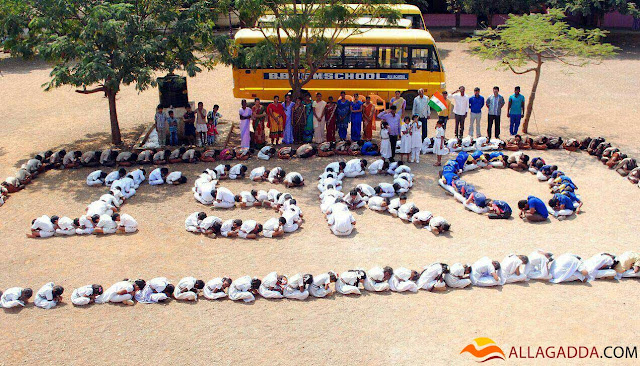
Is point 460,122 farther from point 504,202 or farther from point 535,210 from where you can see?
point 535,210

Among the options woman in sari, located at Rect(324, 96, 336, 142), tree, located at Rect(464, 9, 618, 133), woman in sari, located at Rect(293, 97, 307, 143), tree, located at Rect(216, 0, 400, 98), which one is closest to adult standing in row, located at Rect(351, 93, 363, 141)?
woman in sari, located at Rect(324, 96, 336, 142)

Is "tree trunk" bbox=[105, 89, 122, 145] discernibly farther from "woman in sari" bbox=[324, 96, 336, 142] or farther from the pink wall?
the pink wall

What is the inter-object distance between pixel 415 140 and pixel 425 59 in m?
4.45

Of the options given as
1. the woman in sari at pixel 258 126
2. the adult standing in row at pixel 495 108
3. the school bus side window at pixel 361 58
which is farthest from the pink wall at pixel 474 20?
the woman in sari at pixel 258 126

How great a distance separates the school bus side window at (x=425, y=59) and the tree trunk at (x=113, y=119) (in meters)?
7.97

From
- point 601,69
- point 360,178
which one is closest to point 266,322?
point 360,178

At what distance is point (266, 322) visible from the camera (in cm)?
817

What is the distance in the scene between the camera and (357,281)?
880 cm

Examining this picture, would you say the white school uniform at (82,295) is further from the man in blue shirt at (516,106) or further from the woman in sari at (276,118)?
the man in blue shirt at (516,106)

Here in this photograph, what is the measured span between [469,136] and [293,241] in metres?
6.39

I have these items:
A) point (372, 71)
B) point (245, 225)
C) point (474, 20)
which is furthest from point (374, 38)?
point (474, 20)

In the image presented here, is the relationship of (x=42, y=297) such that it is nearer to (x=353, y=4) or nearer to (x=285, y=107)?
(x=285, y=107)

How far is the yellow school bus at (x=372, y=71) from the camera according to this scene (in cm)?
1697

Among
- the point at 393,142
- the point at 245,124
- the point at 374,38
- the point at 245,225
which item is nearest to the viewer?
the point at 245,225
